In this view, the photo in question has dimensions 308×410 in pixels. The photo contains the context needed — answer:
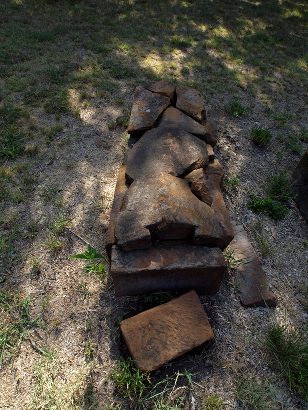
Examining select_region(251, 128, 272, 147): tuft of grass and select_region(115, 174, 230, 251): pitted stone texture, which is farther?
select_region(251, 128, 272, 147): tuft of grass

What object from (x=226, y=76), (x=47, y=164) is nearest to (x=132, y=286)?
(x=47, y=164)

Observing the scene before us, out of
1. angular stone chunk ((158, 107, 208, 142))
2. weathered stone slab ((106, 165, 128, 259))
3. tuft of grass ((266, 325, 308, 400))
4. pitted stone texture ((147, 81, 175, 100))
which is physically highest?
pitted stone texture ((147, 81, 175, 100))

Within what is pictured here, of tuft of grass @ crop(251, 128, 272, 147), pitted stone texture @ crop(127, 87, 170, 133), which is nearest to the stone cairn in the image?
pitted stone texture @ crop(127, 87, 170, 133)

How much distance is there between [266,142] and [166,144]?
1706 mm

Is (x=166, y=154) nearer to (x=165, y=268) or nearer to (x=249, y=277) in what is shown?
(x=165, y=268)

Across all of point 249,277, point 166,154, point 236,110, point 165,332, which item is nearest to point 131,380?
point 165,332

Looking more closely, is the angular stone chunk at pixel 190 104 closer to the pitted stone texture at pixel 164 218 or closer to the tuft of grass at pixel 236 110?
the tuft of grass at pixel 236 110

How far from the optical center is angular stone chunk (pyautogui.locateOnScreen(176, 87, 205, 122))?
381cm

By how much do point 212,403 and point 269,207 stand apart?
78.0 inches

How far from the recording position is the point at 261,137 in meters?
4.31

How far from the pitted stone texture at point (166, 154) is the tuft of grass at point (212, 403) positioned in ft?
5.63

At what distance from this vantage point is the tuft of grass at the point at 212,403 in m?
2.33

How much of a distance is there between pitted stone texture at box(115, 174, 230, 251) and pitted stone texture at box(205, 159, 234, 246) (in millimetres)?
40

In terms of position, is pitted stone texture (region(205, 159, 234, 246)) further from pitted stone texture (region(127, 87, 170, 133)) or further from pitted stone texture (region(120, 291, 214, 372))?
pitted stone texture (region(127, 87, 170, 133))
